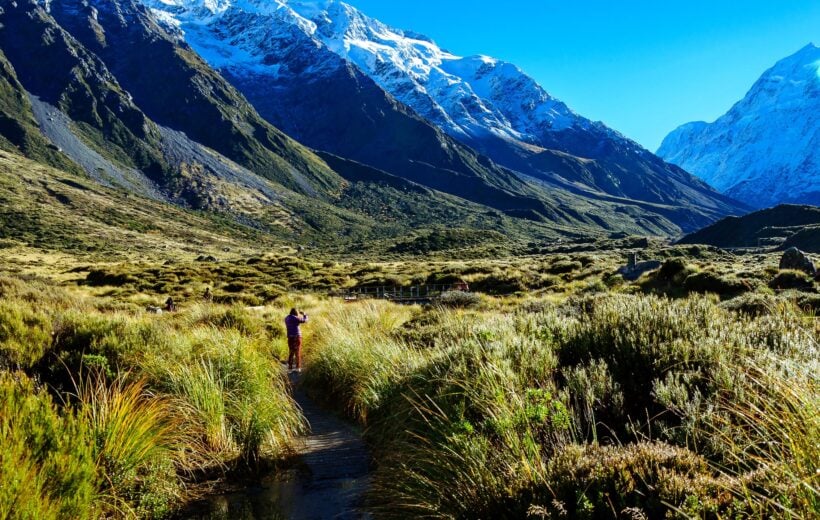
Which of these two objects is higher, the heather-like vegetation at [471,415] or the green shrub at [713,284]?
the heather-like vegetation at [471,415]

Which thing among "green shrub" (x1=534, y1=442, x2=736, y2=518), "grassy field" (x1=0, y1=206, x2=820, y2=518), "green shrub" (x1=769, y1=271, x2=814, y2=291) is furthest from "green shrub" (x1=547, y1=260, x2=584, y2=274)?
"green shrub" (x1=534, y1=442, x2=736, y2=518)

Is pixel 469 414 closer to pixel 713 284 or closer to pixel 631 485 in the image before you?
pixel 631 485

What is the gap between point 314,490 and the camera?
19.1 feet

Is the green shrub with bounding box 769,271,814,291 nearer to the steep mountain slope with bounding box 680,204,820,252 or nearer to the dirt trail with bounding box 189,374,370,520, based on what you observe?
the dirt trail with bounding box 189,374,370,520

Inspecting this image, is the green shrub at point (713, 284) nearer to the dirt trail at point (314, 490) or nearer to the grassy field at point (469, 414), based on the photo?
the grassy field at point (469, 414)

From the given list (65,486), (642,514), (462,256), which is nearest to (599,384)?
(642,514)

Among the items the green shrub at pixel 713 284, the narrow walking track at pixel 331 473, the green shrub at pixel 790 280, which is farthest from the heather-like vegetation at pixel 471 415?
the green shrub at pixel 790 280

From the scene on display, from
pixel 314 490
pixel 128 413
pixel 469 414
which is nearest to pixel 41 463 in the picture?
pixel 128 413

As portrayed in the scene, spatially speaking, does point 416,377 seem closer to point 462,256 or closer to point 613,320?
point 613,320

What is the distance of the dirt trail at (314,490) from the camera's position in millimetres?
5254

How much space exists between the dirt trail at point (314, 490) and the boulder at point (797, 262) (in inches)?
1053

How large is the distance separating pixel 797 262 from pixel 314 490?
95.8 feet

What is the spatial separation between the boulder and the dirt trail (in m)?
26.7

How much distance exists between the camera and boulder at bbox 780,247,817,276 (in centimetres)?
2553
